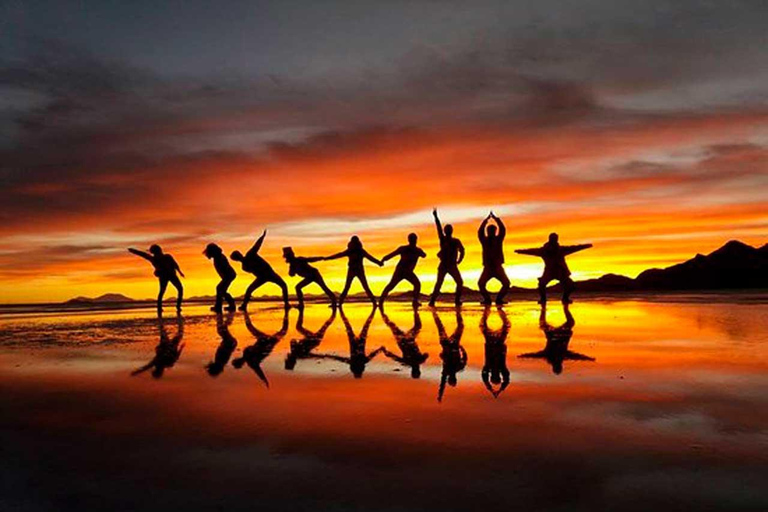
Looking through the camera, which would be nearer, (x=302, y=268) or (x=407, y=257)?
(x=407, y=257)

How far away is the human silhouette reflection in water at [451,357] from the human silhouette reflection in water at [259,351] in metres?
1.89

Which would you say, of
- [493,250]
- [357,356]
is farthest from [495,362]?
[493,250]

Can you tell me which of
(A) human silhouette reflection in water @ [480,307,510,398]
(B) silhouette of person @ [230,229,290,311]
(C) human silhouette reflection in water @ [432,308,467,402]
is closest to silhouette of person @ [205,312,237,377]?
(C) human silhouette reflection in water @ [432,308,467,402]

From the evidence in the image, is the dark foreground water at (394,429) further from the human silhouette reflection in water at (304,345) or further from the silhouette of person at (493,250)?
the silhouette of person at (493,250)

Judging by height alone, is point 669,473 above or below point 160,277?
below

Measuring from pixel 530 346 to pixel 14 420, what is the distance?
6.70m

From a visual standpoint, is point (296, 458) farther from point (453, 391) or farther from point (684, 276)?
point (684, 276)

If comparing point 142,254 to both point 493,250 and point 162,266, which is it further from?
point 493,250

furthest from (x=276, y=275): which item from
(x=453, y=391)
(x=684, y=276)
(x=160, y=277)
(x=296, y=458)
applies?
(x=684, y=276)

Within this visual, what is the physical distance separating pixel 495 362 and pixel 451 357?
28.0 inches

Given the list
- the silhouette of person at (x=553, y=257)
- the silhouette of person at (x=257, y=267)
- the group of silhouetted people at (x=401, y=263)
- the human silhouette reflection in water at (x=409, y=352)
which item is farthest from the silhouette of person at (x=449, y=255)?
the human silhouette reflection in water at (x=409, y=352)

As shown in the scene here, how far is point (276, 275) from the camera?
21094mm

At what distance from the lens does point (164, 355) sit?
30.0 ft

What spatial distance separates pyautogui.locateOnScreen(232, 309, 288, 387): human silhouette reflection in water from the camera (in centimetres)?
756
